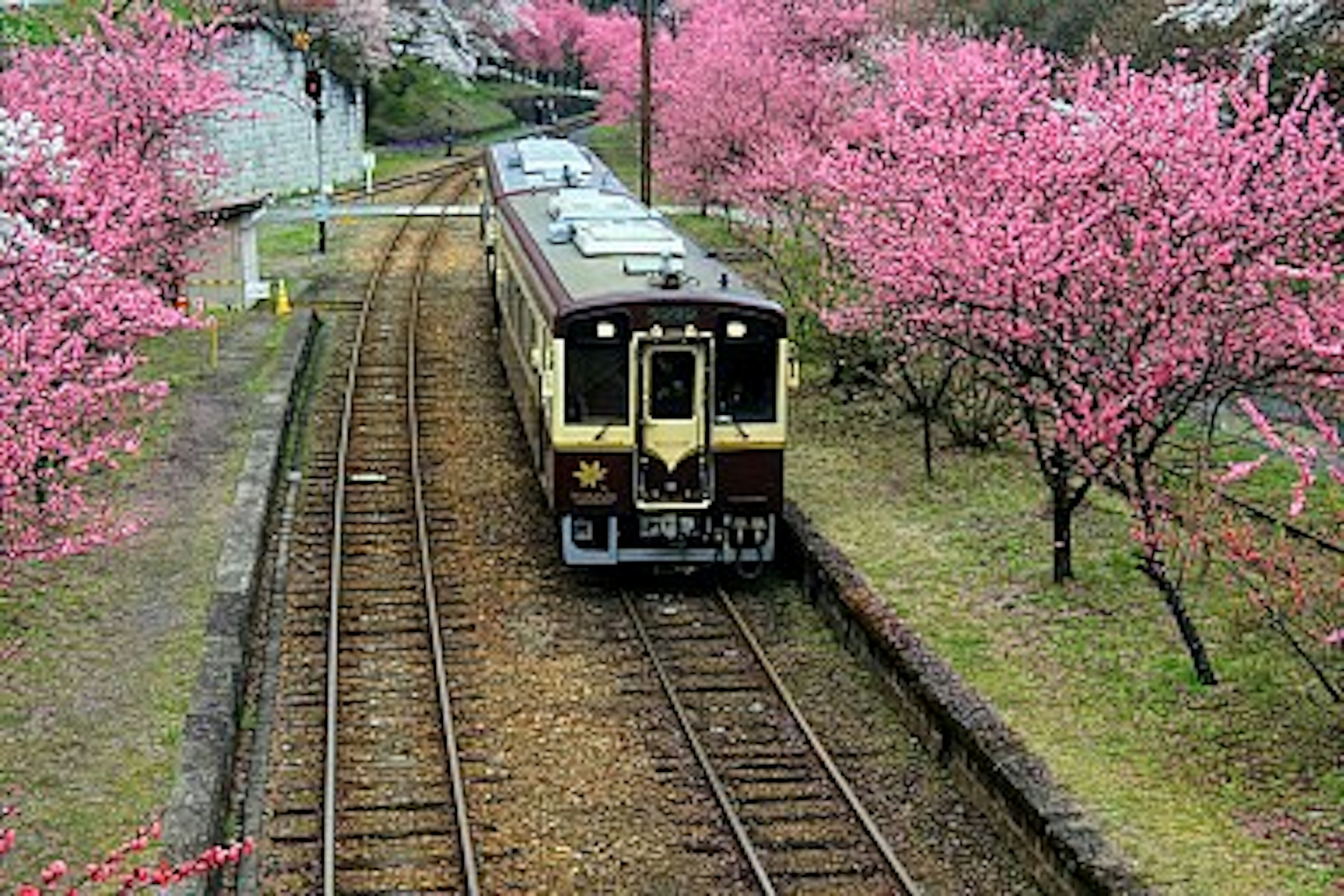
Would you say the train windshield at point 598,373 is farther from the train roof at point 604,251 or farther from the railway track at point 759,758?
the railway track at point 759,758

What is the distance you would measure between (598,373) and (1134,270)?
3.90 meters

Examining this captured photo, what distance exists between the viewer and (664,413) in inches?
542

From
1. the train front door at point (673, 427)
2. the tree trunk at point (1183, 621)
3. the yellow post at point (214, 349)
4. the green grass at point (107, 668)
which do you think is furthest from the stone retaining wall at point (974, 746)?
the yellow post at point (214, 349)

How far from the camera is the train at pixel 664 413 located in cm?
1360

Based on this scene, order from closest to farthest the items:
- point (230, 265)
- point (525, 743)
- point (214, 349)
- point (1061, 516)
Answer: point (525, 743)
point (1061, 516)
point (214, 349)
point (230, 265)

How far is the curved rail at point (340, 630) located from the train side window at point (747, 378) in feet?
8.86

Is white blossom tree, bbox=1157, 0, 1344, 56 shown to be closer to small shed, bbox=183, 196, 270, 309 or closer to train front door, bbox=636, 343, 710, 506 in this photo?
train front door, bbox=636, 343, 710, 506

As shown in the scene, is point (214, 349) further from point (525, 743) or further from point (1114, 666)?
point (1114, 666)

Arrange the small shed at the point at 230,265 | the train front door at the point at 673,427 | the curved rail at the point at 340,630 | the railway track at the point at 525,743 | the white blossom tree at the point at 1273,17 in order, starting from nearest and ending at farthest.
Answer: the railway track at the point at 525,743
the curved rail at the point at 340,630
the train front door at the point at 673,427
the white blossom tree at the point at 1273,17
the small shed at the point at 230,265

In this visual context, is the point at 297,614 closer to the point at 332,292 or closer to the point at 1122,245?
the point at 1122,245

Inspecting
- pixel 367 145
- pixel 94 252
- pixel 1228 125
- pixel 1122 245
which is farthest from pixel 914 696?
pixel 367 145

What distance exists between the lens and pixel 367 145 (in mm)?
54594

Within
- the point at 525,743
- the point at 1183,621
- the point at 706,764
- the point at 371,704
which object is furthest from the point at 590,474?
the point at 1183,621

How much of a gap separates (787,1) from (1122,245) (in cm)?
2498
